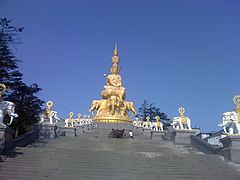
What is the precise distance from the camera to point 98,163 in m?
11.0

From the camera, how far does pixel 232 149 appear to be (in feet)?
40.6

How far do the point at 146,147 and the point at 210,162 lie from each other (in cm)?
415

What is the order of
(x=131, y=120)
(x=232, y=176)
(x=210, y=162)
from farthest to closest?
(x=131, y=120)
(x=210, y=162)
(x=232, y=176)

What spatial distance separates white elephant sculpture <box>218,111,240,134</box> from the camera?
13.2 metres

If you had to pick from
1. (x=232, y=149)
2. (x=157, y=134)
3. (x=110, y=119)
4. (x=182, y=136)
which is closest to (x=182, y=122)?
(x=182, y=136)

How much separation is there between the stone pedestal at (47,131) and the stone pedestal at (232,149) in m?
10.3

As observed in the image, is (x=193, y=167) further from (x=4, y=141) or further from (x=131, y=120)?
(x=131, y=120)

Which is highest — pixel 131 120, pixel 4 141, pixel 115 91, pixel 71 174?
pixel 115 91

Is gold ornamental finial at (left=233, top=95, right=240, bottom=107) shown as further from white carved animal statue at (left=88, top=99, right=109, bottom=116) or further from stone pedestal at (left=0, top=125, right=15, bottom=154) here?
white carved animal statue at (left=88, top=99, right=109, bottom=116)

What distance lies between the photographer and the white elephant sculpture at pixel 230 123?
13202 millimetres

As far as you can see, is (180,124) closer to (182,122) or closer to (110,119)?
(182,122)

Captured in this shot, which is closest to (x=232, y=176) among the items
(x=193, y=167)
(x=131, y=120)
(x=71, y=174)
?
(x=193, y=167)

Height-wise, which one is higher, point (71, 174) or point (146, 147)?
point (146, 147)

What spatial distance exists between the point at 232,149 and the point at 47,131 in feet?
36.2
